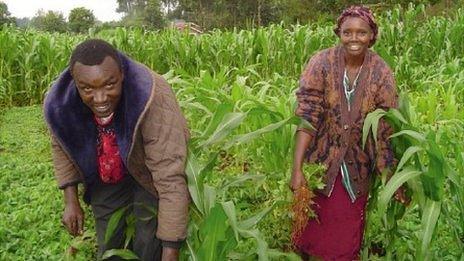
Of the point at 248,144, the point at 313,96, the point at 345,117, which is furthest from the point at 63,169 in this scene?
the point at 248,144

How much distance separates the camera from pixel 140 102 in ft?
5.95

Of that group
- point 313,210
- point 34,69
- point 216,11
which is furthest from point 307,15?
point 313,210

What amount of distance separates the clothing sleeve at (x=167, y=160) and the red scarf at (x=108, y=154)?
20 centimetres

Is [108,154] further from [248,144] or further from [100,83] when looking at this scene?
[248,144]

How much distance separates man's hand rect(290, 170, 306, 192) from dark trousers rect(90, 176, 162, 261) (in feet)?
1.76

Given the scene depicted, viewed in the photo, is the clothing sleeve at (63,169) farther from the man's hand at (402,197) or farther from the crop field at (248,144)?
the man's hand at (402,197)

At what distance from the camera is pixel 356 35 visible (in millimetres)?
2170

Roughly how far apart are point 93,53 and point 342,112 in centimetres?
101

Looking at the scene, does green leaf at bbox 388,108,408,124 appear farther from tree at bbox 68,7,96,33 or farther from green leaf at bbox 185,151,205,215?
tree at bbox 68,7,96,33

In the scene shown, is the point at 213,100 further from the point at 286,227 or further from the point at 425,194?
the point at 425,194

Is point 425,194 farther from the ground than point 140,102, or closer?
closer

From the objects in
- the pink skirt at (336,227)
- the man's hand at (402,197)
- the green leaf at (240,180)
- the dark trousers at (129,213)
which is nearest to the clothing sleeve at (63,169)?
the dark trousers at (129,213)

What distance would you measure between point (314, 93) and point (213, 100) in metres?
1.56

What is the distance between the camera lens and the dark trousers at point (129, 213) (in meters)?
2.15
